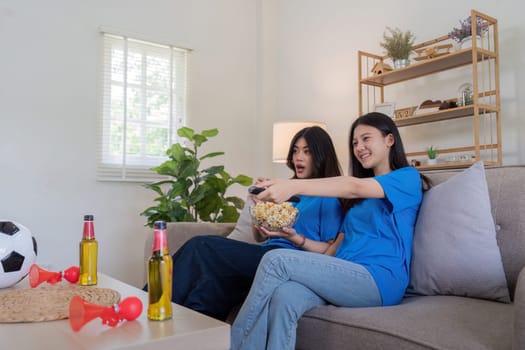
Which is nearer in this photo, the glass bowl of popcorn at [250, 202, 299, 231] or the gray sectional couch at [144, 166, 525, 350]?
the gray sectional couch at [144, 166, 525, 350]

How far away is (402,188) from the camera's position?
1.54 m

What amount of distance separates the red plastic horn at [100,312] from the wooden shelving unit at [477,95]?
2.18 metres

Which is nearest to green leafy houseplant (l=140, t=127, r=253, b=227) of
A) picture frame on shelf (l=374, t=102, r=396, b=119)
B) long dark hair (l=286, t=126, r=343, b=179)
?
picture frame on shelf (l=374, t=102, r=396, b=119)

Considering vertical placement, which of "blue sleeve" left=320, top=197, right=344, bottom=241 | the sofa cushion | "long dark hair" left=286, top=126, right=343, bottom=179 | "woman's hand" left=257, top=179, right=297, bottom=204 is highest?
"long dark hair" left=286, top=126, right=343, bottom=179

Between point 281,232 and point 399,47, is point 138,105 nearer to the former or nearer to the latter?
point 399,47

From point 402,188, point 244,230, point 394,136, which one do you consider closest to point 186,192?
point 244,230

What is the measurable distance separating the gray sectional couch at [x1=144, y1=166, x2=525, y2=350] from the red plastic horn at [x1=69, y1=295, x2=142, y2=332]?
1.89 feet

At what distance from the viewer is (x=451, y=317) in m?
1.18

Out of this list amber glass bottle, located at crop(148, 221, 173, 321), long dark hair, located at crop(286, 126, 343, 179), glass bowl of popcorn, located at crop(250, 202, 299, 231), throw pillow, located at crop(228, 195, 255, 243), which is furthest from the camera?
throw pillow, located at crop(228, 195, 255, 243)

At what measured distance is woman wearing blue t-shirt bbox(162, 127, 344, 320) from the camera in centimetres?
161

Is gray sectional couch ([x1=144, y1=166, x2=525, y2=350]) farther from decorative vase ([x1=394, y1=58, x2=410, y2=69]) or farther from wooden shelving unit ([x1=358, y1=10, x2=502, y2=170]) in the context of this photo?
decorative vase ([x1=394, y1=58, x2=410, y2=69])

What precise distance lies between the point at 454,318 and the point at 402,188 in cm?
47

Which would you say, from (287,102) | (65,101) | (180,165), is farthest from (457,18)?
(65,101)

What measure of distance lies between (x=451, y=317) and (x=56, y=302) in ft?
3.03
